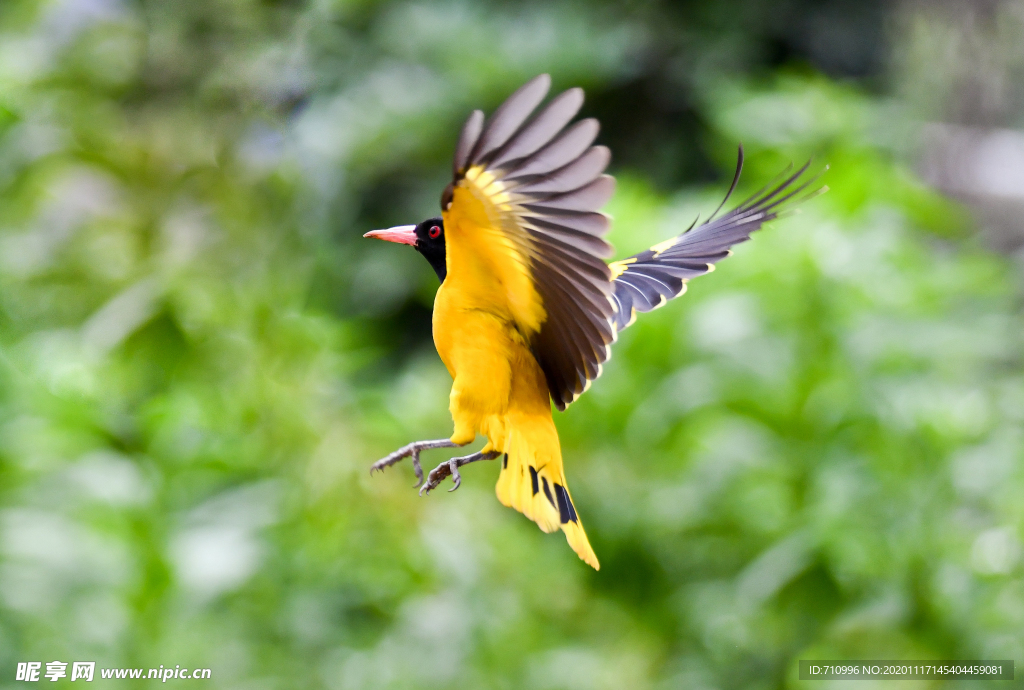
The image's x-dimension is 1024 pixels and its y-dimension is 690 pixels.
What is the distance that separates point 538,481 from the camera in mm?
330

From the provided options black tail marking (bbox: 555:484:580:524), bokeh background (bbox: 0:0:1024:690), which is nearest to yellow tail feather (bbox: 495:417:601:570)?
black tail marking (bbox: 555:484:580:524)

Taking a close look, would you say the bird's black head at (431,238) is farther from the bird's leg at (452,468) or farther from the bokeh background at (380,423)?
the bokeh background at (380,423)

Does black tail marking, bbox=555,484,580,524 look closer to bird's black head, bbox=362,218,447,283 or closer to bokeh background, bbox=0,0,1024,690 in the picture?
bird's black head, bbox=362,218,447,283

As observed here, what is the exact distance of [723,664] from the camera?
4.57ft

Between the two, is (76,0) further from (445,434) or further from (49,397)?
(445,434)

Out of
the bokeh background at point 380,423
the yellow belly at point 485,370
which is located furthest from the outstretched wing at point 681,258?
the bokeh background at point 380,423

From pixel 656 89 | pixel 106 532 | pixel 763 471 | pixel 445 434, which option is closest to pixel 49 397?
A: pixel 106 532

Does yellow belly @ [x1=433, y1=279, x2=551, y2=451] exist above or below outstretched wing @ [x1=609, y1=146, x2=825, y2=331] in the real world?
below

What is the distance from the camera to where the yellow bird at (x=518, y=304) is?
0.29m

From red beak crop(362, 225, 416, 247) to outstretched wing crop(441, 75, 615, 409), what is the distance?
0.02m

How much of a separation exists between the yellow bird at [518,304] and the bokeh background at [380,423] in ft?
1.82

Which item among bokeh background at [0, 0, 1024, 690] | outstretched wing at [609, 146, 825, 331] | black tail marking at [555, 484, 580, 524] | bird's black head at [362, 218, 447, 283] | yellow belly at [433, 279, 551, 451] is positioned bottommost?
black tail marking at [555, 484, 580, 524]

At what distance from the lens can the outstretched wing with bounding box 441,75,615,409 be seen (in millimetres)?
281

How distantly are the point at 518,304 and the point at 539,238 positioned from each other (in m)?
0.02
